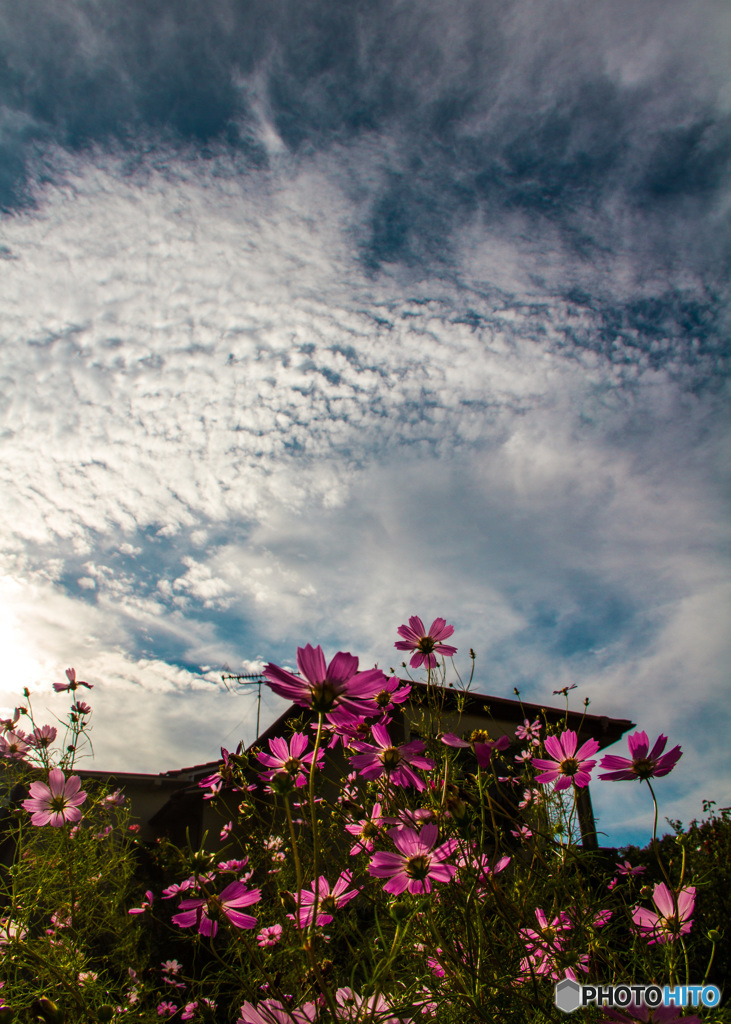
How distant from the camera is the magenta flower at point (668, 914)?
867 millimetres

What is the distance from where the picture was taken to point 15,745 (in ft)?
6.07

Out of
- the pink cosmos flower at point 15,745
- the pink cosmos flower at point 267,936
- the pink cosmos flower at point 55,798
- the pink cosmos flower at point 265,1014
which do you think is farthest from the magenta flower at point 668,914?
the pink cosmos flower at point 15,745

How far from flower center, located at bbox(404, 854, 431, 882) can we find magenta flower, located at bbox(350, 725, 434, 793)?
107 millimetres

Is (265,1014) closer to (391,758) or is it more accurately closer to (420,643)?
(391,758)

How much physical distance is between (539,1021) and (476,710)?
17.2 feet

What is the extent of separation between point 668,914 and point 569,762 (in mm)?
300

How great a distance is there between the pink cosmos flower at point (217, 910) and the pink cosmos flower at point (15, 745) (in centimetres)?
146

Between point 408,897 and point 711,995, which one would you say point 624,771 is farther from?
point 408,897

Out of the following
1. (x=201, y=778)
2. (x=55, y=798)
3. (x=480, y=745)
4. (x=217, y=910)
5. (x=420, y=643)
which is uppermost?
(x=201, y=778)

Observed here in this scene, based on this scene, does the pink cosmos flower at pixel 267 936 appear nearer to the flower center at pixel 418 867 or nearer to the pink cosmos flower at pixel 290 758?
the pink cosmos flower at pixel 290 758

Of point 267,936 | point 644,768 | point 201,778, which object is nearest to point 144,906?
point 267,936

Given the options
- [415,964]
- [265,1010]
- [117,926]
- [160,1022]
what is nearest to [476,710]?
[117,926]

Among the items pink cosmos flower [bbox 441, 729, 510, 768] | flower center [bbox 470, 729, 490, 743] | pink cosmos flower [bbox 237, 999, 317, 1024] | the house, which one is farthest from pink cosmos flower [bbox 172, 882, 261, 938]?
the house

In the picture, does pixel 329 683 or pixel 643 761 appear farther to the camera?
pixel 643 761
